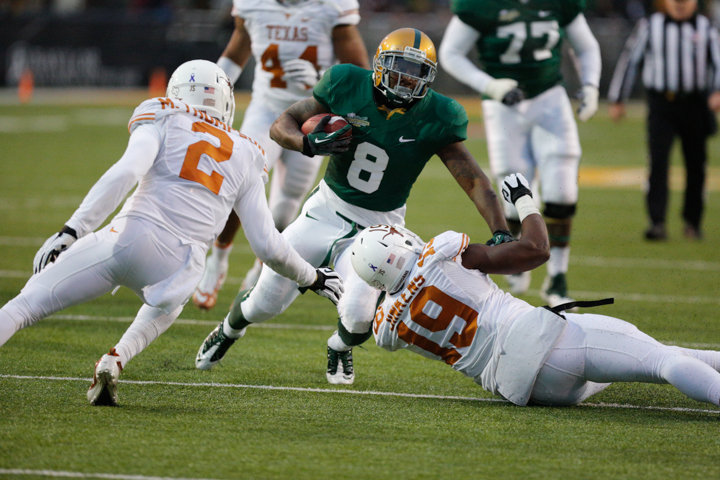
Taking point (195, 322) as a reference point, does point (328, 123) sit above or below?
above

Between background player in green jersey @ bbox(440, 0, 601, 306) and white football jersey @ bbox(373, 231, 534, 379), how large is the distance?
2262 mm

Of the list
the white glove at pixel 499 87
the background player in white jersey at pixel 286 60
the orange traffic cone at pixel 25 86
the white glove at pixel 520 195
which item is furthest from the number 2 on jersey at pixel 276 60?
the orange traffic cone at pixel 25 86

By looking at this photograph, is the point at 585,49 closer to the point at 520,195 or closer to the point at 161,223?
the point at 520,195

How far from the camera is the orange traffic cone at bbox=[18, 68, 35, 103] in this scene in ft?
66.1

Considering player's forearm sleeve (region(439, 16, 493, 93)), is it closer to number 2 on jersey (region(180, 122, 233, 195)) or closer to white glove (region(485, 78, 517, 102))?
white glove (region(485, 78, 517, 102))

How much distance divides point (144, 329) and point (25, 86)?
59.3 feet

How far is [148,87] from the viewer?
20.6 m

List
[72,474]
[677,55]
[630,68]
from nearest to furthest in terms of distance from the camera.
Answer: [72,474]
[677,55]
[630,68]

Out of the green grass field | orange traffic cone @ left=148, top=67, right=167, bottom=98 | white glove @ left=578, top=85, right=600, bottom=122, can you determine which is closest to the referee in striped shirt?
the green grass field

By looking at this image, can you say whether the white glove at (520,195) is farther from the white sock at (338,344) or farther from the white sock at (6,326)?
the white sock at (6,326)

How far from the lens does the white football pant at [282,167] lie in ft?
19.0

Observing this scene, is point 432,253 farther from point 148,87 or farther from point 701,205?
point 148,87

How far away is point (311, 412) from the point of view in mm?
3635

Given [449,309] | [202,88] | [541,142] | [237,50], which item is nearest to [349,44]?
[237,50]
